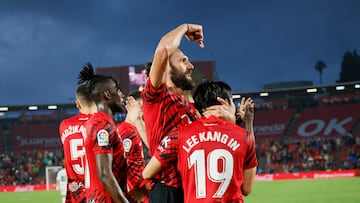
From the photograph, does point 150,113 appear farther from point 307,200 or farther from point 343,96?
point 343,96

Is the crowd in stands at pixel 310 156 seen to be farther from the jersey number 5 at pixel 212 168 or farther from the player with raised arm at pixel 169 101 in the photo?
the jersey number 5 at pixel 212 168

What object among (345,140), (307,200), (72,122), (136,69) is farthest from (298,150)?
(72,122)

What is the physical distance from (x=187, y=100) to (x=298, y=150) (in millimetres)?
34875

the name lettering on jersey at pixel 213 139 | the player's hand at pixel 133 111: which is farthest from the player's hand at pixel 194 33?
the player's hand at pixel 133 111

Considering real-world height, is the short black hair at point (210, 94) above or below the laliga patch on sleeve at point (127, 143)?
above

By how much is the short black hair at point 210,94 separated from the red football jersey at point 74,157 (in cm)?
245

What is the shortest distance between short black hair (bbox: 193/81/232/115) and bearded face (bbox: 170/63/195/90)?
16.9 inches

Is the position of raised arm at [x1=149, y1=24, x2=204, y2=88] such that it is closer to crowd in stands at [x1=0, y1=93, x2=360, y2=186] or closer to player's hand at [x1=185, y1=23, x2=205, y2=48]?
player's hand at [x1=185, y1=23, x2=205, y2=48]

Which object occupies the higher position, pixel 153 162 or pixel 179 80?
pixel 179 80

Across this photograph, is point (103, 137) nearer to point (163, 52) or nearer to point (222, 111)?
point (163, 52)

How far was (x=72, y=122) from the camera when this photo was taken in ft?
22.3

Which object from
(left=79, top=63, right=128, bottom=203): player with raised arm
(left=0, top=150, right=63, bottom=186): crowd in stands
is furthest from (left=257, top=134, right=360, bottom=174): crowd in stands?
(left=79, top=63, right=128, bottom=203): player with raised arm

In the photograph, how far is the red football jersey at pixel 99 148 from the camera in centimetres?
459

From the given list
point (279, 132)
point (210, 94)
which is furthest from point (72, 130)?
point (279, 132)
